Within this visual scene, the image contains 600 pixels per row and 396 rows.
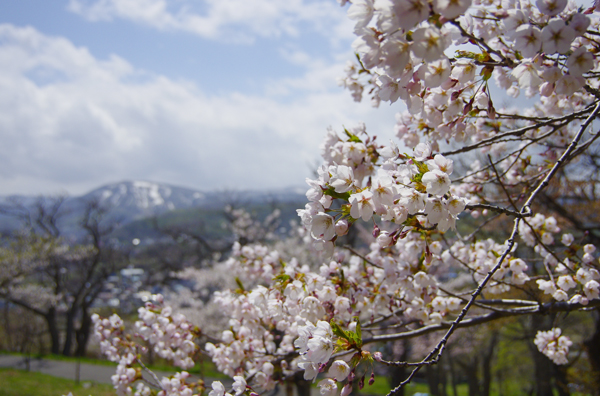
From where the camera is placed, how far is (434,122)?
7.28 ft

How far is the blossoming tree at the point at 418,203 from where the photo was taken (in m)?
1.27

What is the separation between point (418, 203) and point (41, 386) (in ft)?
50.3

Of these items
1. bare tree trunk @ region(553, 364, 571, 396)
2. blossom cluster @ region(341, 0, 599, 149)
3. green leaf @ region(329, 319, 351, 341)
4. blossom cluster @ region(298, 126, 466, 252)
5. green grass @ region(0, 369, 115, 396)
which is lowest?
green grass @ region(0, 369, 115, 396)

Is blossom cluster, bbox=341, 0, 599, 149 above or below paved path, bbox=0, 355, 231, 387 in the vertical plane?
above

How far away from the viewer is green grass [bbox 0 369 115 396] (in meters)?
10.5

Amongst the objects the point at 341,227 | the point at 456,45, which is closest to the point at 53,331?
the point at 341,227

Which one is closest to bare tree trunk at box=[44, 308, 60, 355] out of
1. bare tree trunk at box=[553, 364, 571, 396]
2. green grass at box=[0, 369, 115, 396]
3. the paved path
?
the paved path

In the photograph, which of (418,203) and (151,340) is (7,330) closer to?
(151,340)

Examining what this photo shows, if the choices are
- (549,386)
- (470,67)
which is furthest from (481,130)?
(549,386)

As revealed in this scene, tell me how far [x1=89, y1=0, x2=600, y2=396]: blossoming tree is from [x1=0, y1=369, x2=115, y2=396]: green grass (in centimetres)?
996

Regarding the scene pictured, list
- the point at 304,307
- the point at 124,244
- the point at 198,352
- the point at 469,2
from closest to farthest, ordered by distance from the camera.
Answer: the point at 469,2, the point at 304,307, the point at 198,352, the point at 124,244

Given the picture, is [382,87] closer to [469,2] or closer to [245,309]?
[469,2]

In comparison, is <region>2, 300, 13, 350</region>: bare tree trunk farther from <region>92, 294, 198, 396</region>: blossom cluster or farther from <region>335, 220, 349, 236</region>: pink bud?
<region>335, 220, 349, 236</region>: pink bud

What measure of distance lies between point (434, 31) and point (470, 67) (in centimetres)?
64
